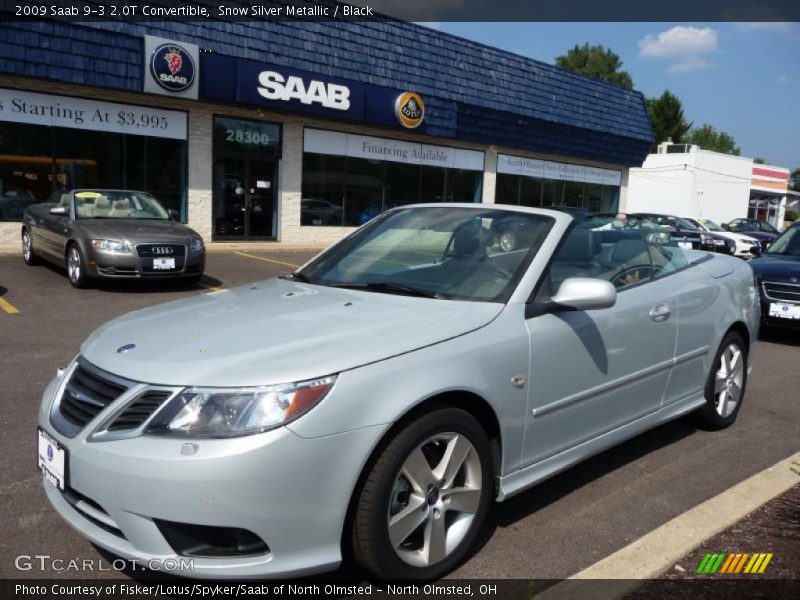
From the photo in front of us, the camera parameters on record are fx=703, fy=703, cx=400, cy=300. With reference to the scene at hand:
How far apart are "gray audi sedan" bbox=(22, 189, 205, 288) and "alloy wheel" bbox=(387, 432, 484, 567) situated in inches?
307

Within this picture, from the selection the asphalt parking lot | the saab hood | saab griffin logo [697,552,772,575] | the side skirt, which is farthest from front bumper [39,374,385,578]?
saab griffin logo [697,552,772,575]

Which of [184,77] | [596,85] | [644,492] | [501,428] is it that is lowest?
[644,492]

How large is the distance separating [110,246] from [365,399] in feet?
26.6

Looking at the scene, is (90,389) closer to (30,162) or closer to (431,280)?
(431,280)

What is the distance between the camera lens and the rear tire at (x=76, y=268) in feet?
32.0

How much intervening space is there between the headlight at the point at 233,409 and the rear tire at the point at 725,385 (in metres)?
3.31

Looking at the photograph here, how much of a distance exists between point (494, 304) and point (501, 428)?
1.90 ft

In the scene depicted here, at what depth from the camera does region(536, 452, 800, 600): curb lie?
9.16 feet

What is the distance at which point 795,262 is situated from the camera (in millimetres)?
8680

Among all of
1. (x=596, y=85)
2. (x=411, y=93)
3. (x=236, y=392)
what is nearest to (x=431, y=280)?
(x=236, y=392)

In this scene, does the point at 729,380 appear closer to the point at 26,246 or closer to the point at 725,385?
the point at 725,385

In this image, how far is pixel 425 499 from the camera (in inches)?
112

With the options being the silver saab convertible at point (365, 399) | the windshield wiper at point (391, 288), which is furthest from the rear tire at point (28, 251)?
the windshield wiper at point (391, 288)

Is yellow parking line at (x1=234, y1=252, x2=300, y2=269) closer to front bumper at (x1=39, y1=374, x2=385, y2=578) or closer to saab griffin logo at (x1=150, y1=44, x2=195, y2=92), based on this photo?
saab griffin logo at (x1=150, y1=44, x2=195, y2=92)
